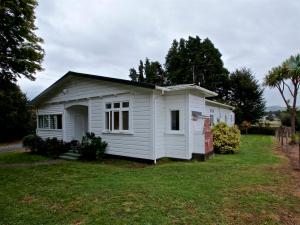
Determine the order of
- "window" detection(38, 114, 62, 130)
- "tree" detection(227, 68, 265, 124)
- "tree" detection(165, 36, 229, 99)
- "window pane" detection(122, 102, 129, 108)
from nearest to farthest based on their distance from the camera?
"window pane" detection(122, 102, 129, 108) < "window" detection(38, 114, 62, 130) < "tree" detection(227, 68, 265, 124) < "tree" detection(165, 36, 229, 99)

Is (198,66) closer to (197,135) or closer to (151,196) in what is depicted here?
(197,135)

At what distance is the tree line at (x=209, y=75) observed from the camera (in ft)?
108

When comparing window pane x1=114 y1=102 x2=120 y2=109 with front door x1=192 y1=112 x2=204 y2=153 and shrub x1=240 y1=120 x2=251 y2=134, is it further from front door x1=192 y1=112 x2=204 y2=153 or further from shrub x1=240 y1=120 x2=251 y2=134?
shrub x1=240 y1=120 x2=251 y2=134

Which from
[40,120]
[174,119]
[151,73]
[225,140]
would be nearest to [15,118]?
[40,120]

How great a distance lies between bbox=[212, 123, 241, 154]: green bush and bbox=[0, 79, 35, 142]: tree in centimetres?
1899

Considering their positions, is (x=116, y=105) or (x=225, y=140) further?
(x=225, y=140)

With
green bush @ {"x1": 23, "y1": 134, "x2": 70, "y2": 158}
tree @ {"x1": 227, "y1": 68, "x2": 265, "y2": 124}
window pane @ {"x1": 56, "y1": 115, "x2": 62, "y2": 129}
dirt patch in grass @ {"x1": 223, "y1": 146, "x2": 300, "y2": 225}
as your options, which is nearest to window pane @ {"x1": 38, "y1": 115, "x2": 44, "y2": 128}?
window pane @ {"x1": 56, "y1": 115, "x2": 62, "y2": 129}

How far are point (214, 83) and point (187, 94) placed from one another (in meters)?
27.1

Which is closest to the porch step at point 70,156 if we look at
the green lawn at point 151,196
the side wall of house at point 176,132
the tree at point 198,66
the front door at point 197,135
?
the green lawn at point 151,196

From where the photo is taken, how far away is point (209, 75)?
37.4 metres

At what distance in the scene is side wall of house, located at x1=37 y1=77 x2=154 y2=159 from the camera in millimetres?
10844

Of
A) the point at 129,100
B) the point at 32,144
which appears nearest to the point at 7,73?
the point at 32,144

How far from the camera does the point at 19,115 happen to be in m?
25.6

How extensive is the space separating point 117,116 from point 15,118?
17.7m
